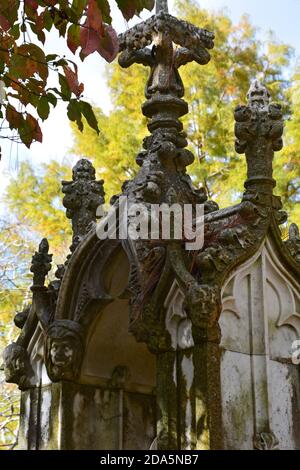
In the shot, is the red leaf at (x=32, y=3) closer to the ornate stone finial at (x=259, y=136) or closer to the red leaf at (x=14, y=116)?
the red leaf at (x=14, y=116)

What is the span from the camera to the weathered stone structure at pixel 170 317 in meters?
5.37

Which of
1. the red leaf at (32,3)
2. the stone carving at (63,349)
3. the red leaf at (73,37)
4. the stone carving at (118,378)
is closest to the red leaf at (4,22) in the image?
the red leaf at (32,3)

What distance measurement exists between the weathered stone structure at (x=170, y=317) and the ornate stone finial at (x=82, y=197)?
0.06 ft

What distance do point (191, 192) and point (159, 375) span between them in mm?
1431

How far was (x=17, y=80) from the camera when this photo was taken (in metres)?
5.40

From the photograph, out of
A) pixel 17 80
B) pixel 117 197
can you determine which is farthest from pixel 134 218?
pixel 17 80

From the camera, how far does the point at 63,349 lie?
6281mm

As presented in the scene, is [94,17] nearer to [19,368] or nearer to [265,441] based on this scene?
[265,441]

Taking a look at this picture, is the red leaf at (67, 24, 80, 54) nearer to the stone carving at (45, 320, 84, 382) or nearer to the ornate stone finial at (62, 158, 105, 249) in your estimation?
the stone carving at (45, 320, 84, 382)

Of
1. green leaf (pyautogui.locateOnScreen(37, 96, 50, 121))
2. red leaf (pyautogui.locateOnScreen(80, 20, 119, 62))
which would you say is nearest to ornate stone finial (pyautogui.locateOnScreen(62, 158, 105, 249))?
green leaf (pyautogui.locateOnScreen(37, 96, 50, 121))

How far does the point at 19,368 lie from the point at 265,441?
2.32 metres

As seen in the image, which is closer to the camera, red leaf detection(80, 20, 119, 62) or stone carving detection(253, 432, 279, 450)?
red leaf detection(80, 20, 119, 62)
